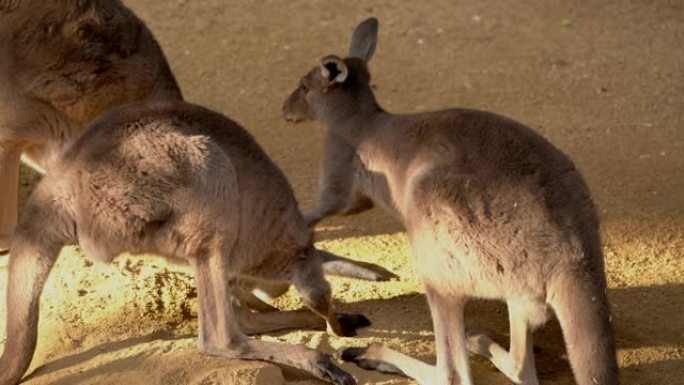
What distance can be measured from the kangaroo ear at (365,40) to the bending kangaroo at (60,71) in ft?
3.84

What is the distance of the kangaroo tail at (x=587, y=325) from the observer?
4891mm

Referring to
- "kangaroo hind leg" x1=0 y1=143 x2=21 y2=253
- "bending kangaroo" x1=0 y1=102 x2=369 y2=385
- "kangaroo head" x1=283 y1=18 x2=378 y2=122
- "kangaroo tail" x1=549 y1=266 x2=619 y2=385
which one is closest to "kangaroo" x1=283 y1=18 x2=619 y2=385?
"kangaroo tail" x1=549 y1=266 x2=619 y2=385

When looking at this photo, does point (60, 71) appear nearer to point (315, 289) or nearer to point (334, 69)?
point (334, 69)

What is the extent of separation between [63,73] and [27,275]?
1.46 metres

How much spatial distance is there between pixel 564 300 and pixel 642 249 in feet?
7.35

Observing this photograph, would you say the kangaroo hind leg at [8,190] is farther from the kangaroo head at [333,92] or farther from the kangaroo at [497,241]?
the kangaroo at [497,241]

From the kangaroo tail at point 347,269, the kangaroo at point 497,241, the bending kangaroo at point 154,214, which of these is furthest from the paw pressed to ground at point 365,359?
the kangaroo tail at point 347,269

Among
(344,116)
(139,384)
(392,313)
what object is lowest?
(139,384)

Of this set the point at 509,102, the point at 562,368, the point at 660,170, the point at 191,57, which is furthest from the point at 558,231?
the point at 191,57

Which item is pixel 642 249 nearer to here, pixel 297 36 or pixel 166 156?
pixel 166 156

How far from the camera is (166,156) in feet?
17.1

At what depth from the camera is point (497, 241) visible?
5.11 m

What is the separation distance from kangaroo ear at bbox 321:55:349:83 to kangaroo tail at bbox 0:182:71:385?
71.5 inches

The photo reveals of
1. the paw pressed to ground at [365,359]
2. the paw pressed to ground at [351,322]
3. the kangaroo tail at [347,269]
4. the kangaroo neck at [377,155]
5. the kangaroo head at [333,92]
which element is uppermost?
the kangaroo head at [333,92]
